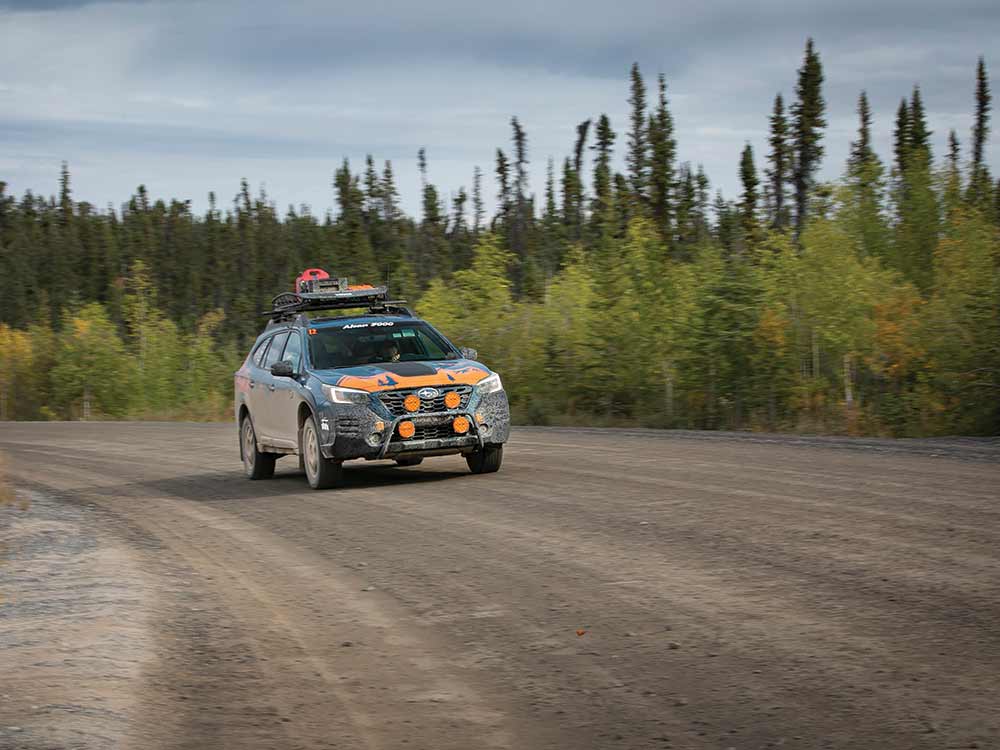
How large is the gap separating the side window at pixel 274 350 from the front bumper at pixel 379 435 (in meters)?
2.55

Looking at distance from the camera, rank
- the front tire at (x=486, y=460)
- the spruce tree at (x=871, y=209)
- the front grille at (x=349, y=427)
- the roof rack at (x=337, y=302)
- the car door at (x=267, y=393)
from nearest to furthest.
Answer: the front grille at (x=349, y=427) < the front tire at (x=486, y=460) < the car door at (x=267, y=393) < the roof rack at (x=337, y=302) < the spruce tree at (x=871, y=209)

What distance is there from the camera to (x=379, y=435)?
44.5 feet

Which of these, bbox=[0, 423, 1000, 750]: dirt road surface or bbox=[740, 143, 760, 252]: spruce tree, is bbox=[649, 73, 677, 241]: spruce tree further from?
bbox=[0, 423, 1000, 750]: dirt road surface

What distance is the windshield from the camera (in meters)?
14.8

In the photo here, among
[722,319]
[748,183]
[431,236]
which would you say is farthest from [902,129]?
[722,319]

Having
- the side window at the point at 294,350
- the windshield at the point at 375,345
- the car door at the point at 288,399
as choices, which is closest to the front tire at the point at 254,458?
the car door at the point at 288,399

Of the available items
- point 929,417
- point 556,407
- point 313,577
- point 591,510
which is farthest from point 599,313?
point 313,577

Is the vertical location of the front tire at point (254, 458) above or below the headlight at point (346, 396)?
below

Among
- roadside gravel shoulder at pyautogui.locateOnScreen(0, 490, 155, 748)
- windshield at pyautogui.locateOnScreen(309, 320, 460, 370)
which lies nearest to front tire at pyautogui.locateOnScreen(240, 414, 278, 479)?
windshield at pyautogui.locateOnScreen(309, 320, 460, 370)

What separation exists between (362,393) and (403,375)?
20.0 inches

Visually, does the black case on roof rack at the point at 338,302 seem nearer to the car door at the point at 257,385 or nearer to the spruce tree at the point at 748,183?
the car door at the point at 257,385

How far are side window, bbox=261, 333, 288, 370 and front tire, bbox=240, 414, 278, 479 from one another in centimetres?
90

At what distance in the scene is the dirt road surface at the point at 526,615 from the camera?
5070 millimetres

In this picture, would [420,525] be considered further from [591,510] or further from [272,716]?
[272,716]
